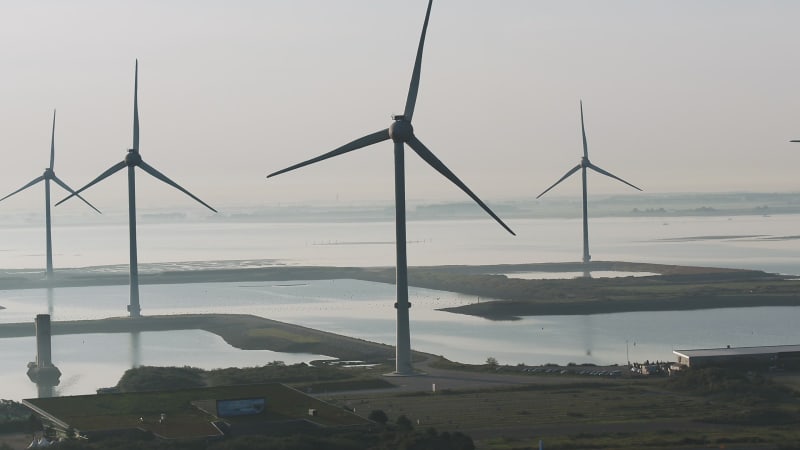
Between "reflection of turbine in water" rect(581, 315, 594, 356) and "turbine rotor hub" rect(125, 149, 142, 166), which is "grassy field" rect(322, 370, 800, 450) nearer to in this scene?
"reflection of turbine in water" rect(581, 315, 594, 356)

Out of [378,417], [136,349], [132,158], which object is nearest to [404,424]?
[378,417]

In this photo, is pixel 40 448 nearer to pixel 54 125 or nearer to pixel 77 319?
pixel 77 319

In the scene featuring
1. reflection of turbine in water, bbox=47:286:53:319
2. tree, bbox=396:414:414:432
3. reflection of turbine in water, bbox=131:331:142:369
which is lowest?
tree, bbox=396:414:414:432

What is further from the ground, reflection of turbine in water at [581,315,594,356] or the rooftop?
reflection of turbine in water at [581,315,594,356]

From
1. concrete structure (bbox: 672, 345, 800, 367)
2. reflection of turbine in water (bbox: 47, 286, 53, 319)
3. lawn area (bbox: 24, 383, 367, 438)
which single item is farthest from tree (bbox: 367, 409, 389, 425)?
reflection of turbine in water (bbox: 47, 286, 53, 319)

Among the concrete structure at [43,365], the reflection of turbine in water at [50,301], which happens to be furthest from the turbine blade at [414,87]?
the reflection of turbine in water at [50,301]

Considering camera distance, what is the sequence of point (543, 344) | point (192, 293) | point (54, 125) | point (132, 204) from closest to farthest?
point (543, 344)
point (132, 204)
point (54, 125)
point (192, 293)

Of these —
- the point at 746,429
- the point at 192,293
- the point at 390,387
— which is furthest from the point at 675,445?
the point at 192,293
